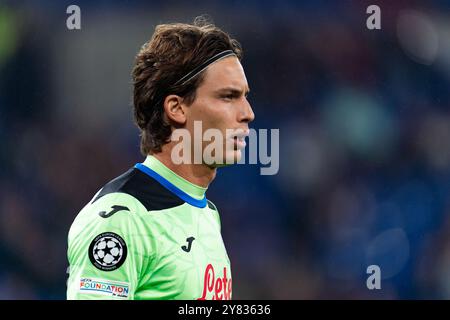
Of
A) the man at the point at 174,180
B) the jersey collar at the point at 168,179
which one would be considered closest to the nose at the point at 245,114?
the man at the point at 174,180

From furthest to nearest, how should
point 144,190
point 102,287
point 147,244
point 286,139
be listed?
point 286,139 < point 144,190 < point 147,244 < point 102,287

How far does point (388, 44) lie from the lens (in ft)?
26.1

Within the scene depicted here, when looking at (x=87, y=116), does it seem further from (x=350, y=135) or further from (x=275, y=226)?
(x=350, y=135)

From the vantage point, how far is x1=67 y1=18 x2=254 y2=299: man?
328cm

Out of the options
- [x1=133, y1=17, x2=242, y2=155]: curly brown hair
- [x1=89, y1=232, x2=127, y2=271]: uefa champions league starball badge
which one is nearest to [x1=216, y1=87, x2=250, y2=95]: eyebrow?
[x1=133, y1=17, x2=242, y2=155]: curly brown hair

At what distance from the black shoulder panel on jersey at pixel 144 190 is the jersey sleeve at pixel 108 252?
0.41 ft

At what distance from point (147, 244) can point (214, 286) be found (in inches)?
19.0

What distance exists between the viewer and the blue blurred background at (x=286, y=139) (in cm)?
742

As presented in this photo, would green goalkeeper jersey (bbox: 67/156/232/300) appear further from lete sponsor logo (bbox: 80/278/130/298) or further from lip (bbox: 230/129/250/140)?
lip (bbox: 230/129/250/140)

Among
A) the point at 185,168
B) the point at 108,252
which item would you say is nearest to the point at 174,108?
the point at 185,168

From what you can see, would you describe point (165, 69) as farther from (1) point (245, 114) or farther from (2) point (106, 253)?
(2) point (106, 253)

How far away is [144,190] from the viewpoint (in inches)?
139

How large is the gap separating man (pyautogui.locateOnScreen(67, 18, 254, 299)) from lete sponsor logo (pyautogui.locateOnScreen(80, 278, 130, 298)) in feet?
0.33
